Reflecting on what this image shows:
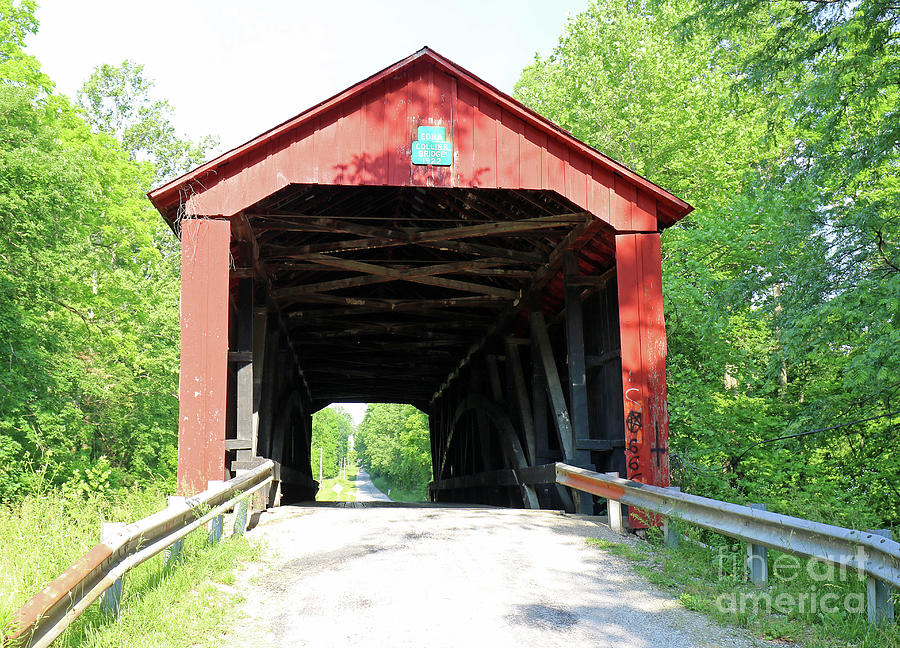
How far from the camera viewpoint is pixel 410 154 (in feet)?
29.4

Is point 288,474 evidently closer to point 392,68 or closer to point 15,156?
point 15,156

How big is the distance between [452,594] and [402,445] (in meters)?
47.7

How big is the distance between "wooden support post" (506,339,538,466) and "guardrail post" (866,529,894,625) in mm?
9147

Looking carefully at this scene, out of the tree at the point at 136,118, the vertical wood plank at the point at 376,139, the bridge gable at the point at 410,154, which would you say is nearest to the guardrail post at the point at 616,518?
the bridge gable at the point at 410,154

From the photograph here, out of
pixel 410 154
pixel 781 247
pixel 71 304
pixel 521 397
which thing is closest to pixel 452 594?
pixel 410 154

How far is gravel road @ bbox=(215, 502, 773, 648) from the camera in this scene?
14.1 ft

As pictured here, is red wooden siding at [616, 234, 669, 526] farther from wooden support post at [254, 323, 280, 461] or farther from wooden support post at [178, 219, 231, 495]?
wooden support post at [254, 323, 280, 461]

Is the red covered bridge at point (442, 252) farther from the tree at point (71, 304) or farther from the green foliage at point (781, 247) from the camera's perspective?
the tree at point (71, 304)

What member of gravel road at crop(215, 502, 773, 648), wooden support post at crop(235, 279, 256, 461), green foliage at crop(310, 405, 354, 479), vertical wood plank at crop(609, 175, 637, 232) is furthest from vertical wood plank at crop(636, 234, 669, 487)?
green foliage at crop(310, 405, 354, 479)

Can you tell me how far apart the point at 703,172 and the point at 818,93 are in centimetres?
1327

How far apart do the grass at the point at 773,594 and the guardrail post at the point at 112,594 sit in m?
3.28

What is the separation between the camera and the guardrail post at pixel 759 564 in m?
5.21

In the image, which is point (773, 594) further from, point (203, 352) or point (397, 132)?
point (397, 132)

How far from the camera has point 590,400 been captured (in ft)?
37.6
